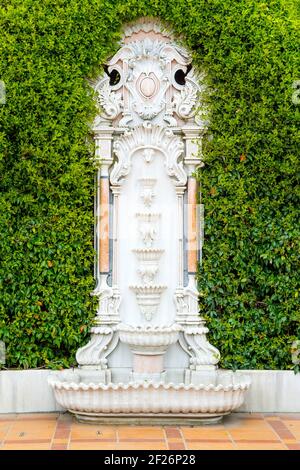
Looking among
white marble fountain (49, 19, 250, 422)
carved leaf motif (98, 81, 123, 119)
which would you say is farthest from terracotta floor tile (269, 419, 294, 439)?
carved leaf motif (98, 81, 123, 119)

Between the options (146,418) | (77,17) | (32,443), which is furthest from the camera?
(77,17)

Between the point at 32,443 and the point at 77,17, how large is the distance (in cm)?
357

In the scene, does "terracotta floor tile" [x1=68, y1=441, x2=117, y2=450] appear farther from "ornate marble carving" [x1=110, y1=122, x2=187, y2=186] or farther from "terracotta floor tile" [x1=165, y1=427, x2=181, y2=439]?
"ornate marble carving" [x1=110, y1=122, x2=187, y2=186]

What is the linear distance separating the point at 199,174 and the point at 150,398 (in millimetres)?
2037

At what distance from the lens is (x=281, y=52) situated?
5.99m

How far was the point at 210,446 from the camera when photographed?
16.7ft

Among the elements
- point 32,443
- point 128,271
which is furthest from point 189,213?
point 32,443

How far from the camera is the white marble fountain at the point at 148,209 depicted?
242 inches

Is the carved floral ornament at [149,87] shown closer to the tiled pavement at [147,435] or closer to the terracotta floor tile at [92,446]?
the tiled pavement at [147,435]

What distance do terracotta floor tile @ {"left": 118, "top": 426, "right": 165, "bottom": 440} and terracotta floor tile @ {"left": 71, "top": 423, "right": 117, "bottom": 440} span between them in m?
0.07

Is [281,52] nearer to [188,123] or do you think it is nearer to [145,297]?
[188,123]

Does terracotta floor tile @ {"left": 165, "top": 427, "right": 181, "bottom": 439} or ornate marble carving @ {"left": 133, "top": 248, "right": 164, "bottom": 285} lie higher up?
ornate marble carving @ {"left": 133, "top": 248, "right": 164, "bottom": 285}

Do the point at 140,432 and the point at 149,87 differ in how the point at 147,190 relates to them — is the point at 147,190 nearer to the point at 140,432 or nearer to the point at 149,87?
the point at 149,87

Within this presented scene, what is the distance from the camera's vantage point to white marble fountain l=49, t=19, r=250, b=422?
6137 millimetres
